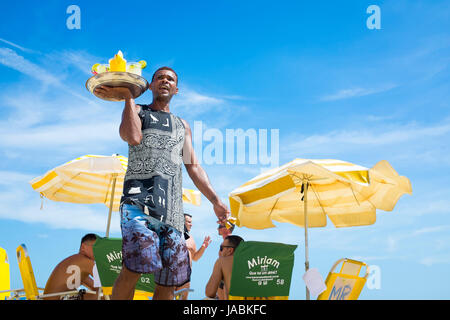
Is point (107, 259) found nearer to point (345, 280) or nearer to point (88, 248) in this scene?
point (88, 248)

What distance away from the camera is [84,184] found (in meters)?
8.50

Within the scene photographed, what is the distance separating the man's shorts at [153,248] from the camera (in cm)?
235

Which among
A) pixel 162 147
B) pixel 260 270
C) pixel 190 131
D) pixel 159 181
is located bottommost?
pixel 260 270

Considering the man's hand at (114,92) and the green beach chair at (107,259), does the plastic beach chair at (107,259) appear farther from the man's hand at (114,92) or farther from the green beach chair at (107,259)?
the man's hand at (114,92)

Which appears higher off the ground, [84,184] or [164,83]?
[84,184]

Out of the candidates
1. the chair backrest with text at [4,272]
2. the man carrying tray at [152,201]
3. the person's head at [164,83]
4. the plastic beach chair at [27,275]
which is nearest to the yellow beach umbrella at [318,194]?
the plastic beach chair at [27,275]

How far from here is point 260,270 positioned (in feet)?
15.7

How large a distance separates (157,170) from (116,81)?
2.00 ft

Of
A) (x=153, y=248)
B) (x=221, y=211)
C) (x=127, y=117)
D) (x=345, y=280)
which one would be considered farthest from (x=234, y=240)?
(x=127, y=117)

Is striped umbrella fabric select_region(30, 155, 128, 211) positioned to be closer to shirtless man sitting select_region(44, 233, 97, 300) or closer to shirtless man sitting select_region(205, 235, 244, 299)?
shirtless man sitting select_region(44, 233, 97, 300)
